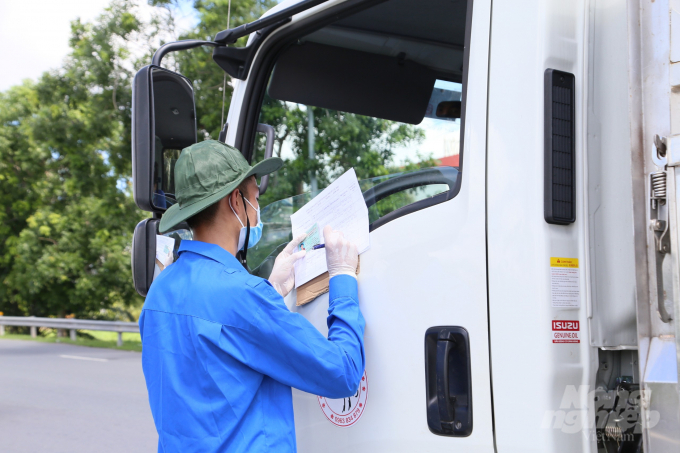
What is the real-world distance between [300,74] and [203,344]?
1.15 metres

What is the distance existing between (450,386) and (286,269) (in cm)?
66

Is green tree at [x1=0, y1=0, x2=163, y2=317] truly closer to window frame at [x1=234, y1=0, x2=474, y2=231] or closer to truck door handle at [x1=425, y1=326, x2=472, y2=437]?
window frame at [x1=234, y1=0, x2=474, y2=231]

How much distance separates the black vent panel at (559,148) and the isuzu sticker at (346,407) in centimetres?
66

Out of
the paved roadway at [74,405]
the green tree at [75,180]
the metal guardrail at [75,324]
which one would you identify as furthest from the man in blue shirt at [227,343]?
the green tree at [75,180]

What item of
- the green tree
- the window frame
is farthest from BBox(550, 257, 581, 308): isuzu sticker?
the green tree

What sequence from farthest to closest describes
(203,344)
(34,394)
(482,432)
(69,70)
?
(69,70), (34,394), (203,344), (482,432)

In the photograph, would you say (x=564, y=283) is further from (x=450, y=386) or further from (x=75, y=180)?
(x=75, y=180)

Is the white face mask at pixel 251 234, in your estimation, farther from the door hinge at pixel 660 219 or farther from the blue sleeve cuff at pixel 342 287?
the door hinge at pixel 660 219

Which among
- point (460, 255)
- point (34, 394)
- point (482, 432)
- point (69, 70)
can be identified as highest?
point (69, 70)

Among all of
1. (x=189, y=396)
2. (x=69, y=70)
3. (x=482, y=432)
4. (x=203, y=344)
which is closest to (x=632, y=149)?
(x=482, y=432)

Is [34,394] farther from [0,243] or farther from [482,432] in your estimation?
[0,243]

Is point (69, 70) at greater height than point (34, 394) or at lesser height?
greater

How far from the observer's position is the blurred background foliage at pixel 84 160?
11844 millimetres

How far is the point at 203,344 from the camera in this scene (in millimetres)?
1583
